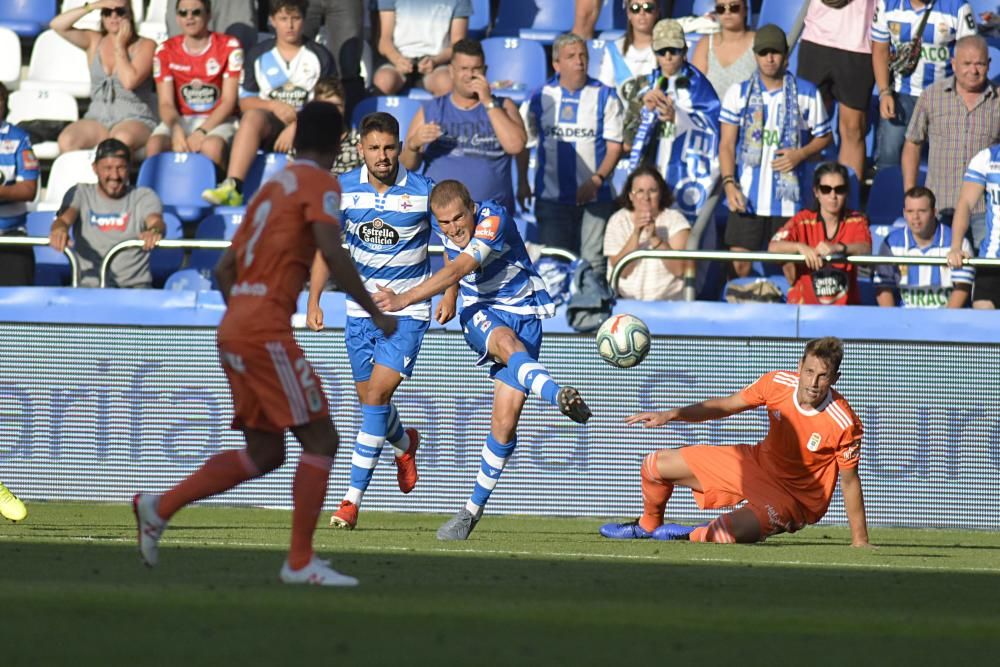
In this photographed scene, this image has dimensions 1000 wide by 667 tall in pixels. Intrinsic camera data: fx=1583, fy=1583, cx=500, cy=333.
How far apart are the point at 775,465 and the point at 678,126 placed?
465 centimetres

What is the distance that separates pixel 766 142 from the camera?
43.5 ft

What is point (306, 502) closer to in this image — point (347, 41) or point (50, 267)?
point (50, 267)

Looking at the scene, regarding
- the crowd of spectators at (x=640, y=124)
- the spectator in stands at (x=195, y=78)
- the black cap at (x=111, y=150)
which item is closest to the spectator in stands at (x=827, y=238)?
the crowd of spectators at (x=640, y=124)

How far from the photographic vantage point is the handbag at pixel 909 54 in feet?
46.0

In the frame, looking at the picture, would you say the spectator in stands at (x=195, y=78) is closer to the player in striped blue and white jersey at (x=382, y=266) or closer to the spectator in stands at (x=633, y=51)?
the spectator in stands at (x=633, y=51)

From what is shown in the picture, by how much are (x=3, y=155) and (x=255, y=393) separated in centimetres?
820

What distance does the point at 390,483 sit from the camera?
1259cm

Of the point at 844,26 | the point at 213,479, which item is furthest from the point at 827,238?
the point at 213,479

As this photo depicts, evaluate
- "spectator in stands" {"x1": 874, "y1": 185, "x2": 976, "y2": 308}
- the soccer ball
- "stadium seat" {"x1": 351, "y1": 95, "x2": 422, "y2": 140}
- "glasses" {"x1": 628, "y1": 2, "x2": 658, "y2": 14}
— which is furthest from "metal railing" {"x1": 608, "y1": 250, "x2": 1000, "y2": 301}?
"stadium seat" {"x1": 351, "y1": 95, "x2": 422, "y2": 140}

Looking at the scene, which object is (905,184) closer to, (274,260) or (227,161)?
(227,161)

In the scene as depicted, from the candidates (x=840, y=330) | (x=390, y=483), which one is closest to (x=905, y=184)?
(x=840, y=330)

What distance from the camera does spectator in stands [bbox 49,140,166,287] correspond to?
42.0 feet

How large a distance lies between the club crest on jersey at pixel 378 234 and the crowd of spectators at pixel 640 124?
274 centimetres

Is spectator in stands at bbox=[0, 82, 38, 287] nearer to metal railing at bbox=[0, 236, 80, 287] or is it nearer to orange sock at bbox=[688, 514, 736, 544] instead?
metal railing at bbox=[0, 236, 80, 287]
